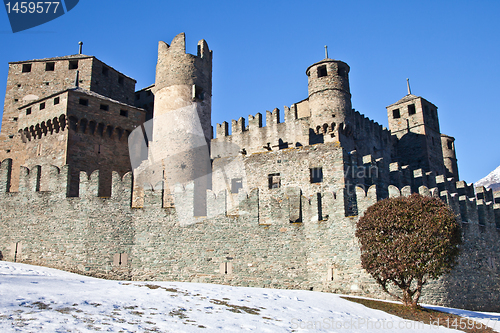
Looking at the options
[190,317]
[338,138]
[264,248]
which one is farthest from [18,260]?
[338,138]

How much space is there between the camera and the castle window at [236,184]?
85.3 feet

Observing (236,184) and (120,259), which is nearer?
(120,259)

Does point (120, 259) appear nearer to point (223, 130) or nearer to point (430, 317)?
point (430, 317)

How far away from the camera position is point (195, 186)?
2444cm

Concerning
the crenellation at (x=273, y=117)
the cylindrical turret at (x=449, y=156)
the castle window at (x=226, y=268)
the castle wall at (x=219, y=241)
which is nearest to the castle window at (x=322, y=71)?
the crenellation at (x=273, y=117)

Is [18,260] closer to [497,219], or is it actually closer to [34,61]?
[34,61]

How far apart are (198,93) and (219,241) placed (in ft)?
38.5

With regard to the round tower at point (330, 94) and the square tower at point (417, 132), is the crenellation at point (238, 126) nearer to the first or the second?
the round tower at point (330, 94)

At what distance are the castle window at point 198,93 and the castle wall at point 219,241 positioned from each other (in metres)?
8.80

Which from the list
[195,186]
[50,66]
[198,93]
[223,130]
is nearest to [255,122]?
[223,130]

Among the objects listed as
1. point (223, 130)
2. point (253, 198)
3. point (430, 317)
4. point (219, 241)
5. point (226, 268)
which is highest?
point (223, 130)

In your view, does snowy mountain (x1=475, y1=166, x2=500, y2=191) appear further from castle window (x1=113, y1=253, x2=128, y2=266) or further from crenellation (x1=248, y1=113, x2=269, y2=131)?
castle window (x1=113, y1=253, x2=128, y2=266)

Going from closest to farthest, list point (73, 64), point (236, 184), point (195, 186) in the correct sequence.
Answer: point (195, 186)
point (236, 184)
point (73, 64)

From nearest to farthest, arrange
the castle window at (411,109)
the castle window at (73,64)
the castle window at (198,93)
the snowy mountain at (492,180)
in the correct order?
the castle window at (198,93), the castle window at (73,64), the castle window at (411,109), the snowy mountain at (492,180)
